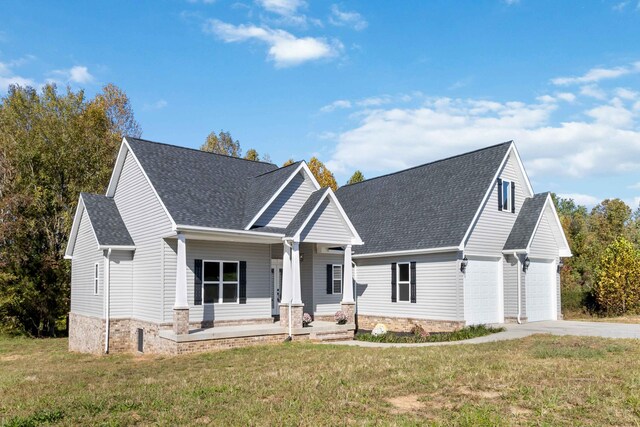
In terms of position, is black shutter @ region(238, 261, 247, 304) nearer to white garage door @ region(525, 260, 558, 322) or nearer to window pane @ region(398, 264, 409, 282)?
window pane @ region(398, 264, 409, 282)

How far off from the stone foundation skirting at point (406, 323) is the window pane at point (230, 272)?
7.36m

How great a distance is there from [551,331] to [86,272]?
18.1 m

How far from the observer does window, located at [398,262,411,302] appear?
22.6 meters

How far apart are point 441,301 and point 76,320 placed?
15.1 m

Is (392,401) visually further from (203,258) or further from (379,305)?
(379,305)

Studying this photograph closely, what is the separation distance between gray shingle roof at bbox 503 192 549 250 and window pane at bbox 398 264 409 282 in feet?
13.7

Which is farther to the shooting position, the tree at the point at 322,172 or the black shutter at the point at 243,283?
the tree at the point at 322,172

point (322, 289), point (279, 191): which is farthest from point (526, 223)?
point (279, 191)

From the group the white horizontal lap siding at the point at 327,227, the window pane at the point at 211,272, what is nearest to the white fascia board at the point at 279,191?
the white horizontal lap siding at the point at 327,227

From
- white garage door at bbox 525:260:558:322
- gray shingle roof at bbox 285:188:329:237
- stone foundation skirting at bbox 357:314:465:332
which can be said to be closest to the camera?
gray shingle roof at bbox 285:188:329:237

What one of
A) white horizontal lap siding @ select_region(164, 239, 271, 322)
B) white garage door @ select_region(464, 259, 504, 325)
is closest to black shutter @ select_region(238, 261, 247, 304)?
white horizontal lap siding @ select_region(164, 239, 271, 322)

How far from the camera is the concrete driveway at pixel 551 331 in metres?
17.1

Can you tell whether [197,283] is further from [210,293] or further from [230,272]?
[230,272]

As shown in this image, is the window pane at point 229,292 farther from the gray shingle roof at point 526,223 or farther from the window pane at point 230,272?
the gray shingle roof at point 526,223
